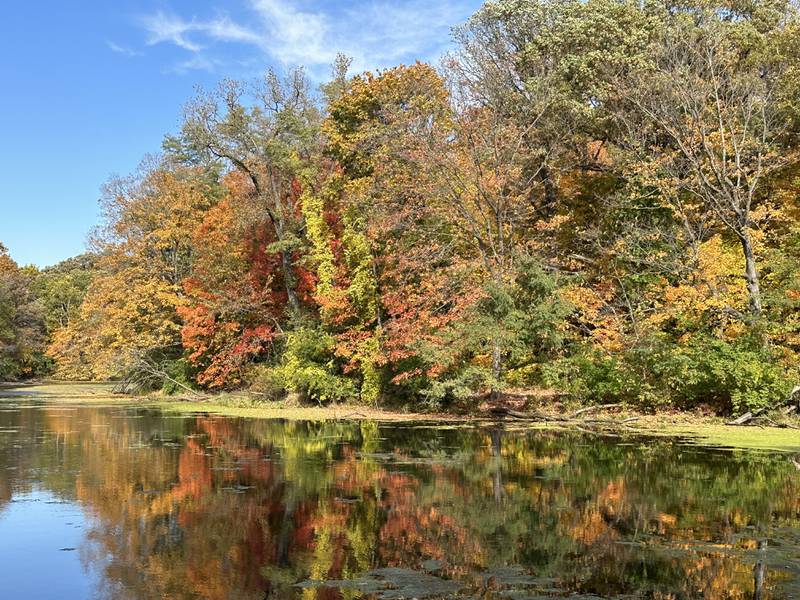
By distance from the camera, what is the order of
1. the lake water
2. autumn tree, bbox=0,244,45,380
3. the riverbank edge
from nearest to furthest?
the lake water
the riverbank edge
autumn tree, bbox=0,244,45,380

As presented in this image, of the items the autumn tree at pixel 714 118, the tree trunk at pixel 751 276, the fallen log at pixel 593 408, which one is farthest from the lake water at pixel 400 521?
the autumn tree at pixel 714 118

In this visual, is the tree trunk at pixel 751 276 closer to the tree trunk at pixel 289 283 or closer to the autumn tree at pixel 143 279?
the tree trunk at pixel 289 283

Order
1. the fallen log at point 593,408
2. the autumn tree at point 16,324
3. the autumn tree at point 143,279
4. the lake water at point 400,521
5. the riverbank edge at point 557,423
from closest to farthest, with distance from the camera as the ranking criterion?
the lake water at point 400,521, the riverbank edge at point 557,423, the fallen log at point 593,408, the autumn tree at point 143,279, the autumn tree at point 16,324

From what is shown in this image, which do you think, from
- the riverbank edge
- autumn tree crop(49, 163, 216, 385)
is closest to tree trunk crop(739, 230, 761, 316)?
the riverbank edge

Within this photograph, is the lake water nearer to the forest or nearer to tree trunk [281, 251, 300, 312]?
the forest

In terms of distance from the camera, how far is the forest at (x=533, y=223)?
81.3 feet

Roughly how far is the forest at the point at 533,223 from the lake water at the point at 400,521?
7416mm

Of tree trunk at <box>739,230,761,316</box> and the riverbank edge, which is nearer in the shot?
the riverbank edge

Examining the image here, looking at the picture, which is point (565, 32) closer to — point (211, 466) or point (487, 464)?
point (487, 464)

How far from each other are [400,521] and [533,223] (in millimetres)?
25547

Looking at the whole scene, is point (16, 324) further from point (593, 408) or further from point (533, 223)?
point (593, 408)

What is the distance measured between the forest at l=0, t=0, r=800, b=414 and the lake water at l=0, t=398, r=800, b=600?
7.42m

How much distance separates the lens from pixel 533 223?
112ft

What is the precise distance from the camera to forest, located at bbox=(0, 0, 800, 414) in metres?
24.8
